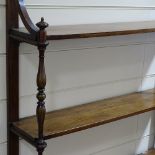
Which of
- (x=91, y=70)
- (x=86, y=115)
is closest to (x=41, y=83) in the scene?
(x=86, y=115)

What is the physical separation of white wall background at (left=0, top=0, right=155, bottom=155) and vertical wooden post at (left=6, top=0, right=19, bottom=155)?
0.06 feet

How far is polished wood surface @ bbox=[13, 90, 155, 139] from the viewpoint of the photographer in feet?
3.48

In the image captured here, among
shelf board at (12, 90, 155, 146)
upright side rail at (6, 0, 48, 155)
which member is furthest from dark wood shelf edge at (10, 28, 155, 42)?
shelf board at (12, 90, 155, 146)

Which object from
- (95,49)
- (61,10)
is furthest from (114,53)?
(61,10)

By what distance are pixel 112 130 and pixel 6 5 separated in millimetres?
778

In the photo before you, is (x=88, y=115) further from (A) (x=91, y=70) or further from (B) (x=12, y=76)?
(B) (x=12, y=76)

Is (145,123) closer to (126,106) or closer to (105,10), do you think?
(126,106)

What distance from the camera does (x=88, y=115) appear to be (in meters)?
1.21

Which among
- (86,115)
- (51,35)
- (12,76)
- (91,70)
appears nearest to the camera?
(51,35)

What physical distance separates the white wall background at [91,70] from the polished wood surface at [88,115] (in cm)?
5

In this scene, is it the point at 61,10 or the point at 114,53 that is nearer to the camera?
the point at 61,10

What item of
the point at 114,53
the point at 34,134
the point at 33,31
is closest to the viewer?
the point at 33,31

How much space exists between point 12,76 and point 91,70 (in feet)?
1.24

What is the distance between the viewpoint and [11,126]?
1.12 meters
